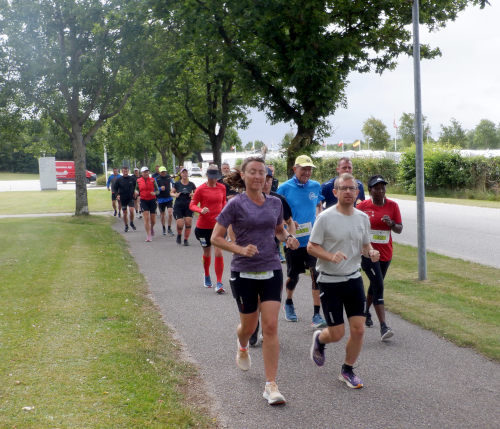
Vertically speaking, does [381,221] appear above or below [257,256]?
above

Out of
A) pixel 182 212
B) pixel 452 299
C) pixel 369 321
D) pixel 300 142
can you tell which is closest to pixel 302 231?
pixel 369 321

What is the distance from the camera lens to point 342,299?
4871 mm

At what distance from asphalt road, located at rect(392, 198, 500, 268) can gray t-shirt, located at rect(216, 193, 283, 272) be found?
7932 millimetres

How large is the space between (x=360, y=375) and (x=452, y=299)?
12.1 ft

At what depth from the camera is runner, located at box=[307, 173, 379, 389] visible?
4.82 metres

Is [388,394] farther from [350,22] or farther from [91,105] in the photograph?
[91,105]

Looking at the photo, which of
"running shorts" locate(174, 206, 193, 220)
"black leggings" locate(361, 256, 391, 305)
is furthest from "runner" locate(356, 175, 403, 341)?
"running shorts" locate(174, 206, 193, 220)

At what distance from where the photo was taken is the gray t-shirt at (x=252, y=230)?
15.2 ft

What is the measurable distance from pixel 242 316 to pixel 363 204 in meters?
2.32

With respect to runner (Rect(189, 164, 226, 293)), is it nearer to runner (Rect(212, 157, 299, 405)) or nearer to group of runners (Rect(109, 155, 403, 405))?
group of runners (Rect(109, 155, 403, 405))

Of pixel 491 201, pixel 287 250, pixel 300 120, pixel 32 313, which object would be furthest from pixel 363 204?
pixel 491 201

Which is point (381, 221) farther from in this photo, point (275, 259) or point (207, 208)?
point (207, 208)

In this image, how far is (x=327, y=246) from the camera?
490cm

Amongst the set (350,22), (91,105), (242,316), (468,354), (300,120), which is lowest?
(468,354)
